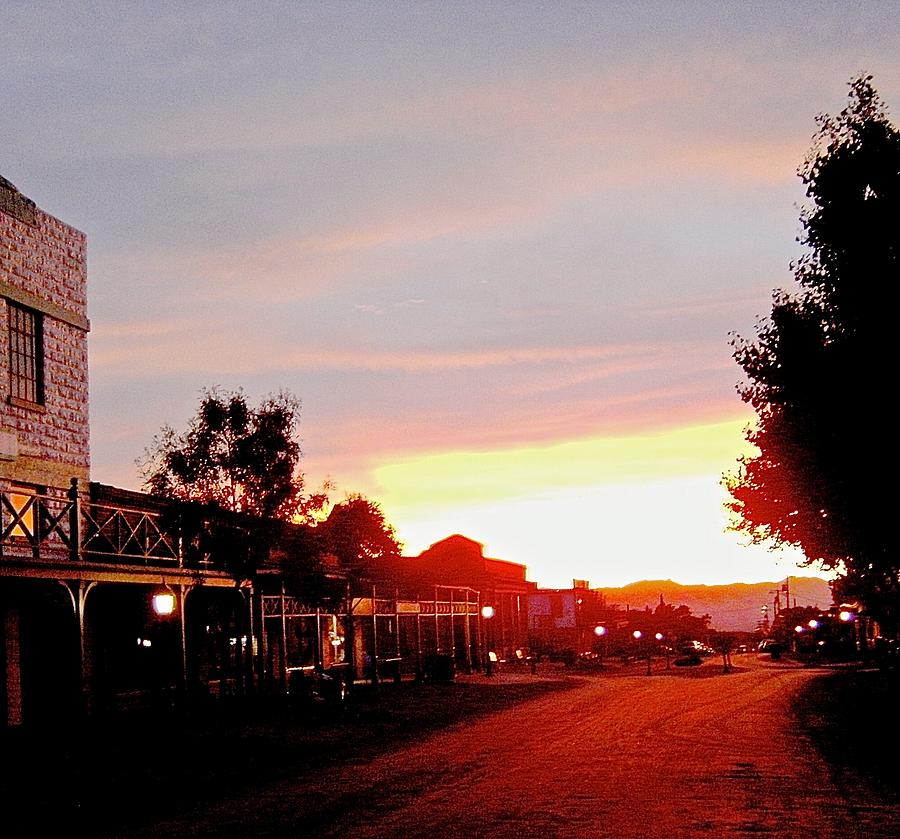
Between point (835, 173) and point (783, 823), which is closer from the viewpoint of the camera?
point (783, 823)

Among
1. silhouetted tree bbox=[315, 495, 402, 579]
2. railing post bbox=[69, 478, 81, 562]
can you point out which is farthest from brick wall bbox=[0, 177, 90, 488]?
silhouetted tree bbox=[315, 495, 402, 579]

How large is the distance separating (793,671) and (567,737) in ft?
121

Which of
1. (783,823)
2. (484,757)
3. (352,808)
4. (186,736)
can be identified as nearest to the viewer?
(783,823)

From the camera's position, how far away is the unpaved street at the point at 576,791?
1310 cm

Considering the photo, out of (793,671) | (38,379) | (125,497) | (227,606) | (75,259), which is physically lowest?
(793,671)

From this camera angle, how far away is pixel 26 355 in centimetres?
2491

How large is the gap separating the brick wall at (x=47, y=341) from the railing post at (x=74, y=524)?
6.76ft

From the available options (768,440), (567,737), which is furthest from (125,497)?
(768,440)

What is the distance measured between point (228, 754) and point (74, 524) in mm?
4482

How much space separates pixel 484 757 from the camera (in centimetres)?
2050

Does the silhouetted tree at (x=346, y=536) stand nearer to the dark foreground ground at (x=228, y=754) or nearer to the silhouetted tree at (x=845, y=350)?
the dark foreground ground at (x=228, y=754)

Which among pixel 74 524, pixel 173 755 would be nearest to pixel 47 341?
pixel 74 524

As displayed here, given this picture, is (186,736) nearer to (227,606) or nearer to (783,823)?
(227,606)

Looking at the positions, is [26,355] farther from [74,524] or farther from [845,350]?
[845,350]
